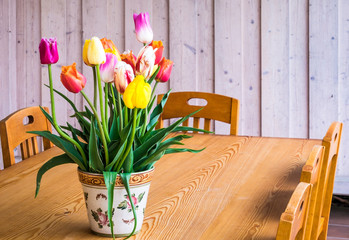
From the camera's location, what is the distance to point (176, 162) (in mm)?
1607

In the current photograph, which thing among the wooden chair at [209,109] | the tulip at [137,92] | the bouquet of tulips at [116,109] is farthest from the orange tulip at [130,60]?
the wooden chair at [209,109]

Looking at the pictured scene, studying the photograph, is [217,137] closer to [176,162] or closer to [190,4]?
[176,162]

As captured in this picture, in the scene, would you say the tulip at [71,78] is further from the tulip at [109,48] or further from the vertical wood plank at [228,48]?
the vertical wood plank at [228,48]

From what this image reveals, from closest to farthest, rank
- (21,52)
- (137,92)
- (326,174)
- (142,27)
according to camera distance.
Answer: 1. (137,92)
2. (142,27)
3. (326,174)
4. (21,52)

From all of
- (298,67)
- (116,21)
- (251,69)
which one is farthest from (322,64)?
(116,21)

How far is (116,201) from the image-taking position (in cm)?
92

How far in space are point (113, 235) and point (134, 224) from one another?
0.07m

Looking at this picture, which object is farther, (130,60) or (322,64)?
(322,64)

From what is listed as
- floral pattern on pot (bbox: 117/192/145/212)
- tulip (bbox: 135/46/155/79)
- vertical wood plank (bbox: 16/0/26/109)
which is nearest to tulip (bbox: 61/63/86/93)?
tulip (bbox: 135/46/155/79)

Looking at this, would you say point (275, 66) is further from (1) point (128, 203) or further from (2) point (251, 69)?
(1) point (128, 203)

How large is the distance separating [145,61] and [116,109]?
0.15m

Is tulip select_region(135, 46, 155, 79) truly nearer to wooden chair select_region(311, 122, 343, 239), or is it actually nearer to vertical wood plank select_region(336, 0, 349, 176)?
wooden chair select_region(311, 122, 343, 239)

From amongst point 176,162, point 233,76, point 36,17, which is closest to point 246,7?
point 233,76

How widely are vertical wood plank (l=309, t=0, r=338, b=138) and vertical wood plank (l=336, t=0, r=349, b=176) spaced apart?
22 millimetres
